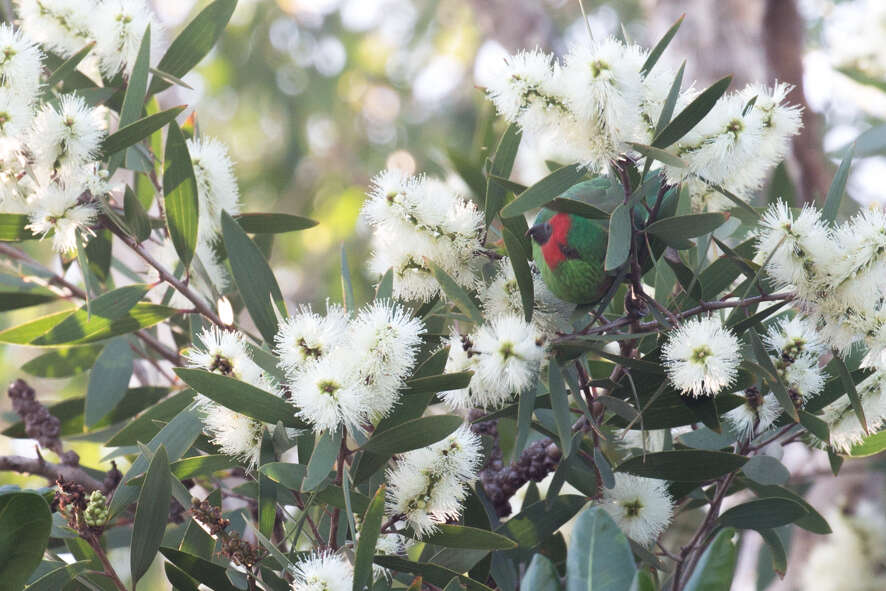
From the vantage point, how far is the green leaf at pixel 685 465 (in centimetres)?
84

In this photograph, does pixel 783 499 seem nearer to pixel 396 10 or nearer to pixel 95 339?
pixel 95 339

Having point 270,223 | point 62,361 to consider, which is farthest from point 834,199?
point 62,361

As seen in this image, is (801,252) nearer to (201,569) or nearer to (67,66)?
(201,569)

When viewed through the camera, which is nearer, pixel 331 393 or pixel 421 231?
pixel 331 393

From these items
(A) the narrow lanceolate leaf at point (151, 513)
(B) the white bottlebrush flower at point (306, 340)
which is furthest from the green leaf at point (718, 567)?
(A) the narrow lanceolate leaf at point (151, 513)

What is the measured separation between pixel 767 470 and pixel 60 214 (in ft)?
2.70

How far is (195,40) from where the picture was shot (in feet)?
3.66

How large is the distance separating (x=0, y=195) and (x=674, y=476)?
0.79 m

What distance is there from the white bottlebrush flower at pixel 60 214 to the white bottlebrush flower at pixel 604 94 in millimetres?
538

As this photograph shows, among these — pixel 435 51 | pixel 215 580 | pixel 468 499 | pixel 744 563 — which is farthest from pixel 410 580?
pixel 435 51

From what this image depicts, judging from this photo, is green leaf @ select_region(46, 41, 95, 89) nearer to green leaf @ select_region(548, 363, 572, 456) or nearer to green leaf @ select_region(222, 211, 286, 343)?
green leaf @ select_region(222, 211, 286, 343)

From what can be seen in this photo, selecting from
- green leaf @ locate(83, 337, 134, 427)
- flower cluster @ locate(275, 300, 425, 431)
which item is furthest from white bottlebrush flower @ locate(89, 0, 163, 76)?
flower cluster @ locate(275, 300, 425, 431)

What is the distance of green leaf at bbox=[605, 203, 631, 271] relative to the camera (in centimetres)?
72

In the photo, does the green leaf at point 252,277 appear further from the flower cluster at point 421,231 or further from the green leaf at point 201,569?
the green leaf at point 201,569
